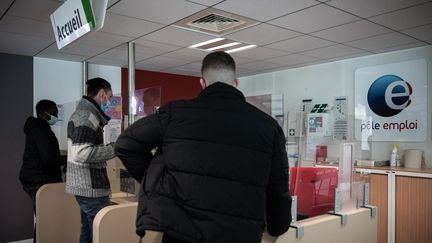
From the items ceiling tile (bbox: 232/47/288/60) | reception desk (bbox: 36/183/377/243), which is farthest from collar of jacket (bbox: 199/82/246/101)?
ceiling tile (bbox: 232/47/288/60)

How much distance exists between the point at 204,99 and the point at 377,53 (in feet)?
13.0

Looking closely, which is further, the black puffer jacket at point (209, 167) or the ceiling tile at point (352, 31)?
the ceiling tile at point (352, 31)

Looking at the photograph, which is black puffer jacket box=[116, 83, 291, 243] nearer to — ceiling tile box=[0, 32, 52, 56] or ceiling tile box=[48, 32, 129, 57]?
ceiling tile box=[48, 32, 129, 57]

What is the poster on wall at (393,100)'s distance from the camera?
4270 mm

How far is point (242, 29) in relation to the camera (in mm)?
3432

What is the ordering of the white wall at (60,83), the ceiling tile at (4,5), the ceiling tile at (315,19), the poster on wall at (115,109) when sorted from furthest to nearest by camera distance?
the poster on wall at (115,109), the white wall at (60,83), the ceiling tile at (315,19), the ceiling tile at (4,5)

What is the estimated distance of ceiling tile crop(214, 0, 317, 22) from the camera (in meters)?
2.70

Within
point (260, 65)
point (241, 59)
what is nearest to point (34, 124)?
point (241, 59)

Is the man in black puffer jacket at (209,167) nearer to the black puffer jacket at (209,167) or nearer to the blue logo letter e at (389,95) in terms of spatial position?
the black puffer jacket at (209,167)

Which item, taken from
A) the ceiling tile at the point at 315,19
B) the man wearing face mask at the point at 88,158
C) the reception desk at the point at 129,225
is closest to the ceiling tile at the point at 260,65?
the ceiling tile at the point at 315,19

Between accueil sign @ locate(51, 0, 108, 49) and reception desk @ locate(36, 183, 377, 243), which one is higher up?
accueil sign @ locate(51, 0, 108, 49)

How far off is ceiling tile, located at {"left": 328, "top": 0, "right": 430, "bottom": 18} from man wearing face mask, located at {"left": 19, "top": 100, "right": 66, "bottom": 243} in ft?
8.46

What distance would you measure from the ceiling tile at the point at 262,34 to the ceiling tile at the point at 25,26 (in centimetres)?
178

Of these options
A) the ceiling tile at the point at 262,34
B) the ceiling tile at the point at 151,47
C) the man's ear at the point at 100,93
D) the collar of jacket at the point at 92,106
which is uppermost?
the ceiling tile at the point at 262,34
